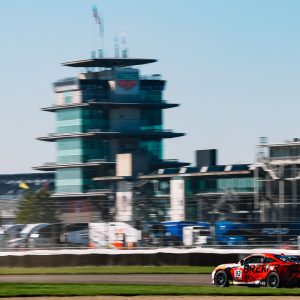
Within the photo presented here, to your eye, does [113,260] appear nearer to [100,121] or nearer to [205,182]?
[205,182]

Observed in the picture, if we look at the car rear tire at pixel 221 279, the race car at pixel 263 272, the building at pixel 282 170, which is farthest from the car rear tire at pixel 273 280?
the building at pixel 282 170

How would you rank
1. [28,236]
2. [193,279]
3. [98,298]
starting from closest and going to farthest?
[98,298] < [193,279] < [28,236]

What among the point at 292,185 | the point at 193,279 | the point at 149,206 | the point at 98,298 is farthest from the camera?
the point at 292,185

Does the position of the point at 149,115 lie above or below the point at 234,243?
above

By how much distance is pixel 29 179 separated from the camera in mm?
172375

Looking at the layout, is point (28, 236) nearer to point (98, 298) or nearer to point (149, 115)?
point (98, 298)

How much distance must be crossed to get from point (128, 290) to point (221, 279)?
392 centimetres

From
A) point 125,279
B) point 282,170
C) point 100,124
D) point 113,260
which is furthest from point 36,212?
point 100,124

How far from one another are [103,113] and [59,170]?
940 cm

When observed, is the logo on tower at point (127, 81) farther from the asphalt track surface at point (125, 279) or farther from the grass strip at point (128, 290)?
the grass strip at point (128, 290)

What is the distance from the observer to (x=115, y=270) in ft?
137

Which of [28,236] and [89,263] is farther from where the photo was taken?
[28,236]

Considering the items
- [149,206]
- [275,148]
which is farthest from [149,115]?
[149,206]

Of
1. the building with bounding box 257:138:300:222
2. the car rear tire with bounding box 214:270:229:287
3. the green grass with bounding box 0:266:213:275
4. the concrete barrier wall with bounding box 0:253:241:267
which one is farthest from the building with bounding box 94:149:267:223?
the car rear tire with bounding box 214:270:229:287
